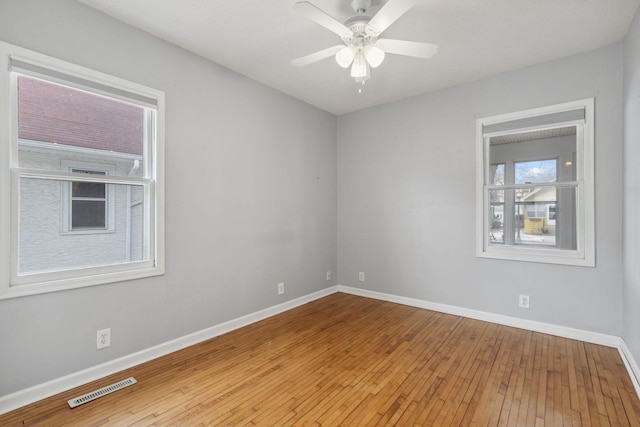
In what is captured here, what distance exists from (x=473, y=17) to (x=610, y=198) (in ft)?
6.72

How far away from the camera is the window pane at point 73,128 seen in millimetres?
2023

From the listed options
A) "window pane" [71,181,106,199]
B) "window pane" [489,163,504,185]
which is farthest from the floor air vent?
"window pane" [489,163,504,185]

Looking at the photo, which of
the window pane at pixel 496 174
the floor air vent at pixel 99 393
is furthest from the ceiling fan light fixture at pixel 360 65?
the floor air vent at pixel 99 393

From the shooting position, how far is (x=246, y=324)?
333cm

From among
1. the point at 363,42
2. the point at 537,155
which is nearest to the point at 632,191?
the point at 537,155

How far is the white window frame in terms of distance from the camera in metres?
2.19

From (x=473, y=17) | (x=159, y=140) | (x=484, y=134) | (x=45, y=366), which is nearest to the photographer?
(x=45, y=366)

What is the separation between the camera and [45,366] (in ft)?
6.68

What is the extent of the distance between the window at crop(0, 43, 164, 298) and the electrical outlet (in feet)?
1.29

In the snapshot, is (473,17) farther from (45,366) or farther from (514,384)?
(45,366)

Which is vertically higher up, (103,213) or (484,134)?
(484,134)

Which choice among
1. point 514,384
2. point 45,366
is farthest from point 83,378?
point 514,384

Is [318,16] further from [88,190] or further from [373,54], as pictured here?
[88,190]

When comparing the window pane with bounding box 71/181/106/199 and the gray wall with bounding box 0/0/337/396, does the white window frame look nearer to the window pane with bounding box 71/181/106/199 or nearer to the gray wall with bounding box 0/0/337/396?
the window pane with bounding box 71/181/106/199
